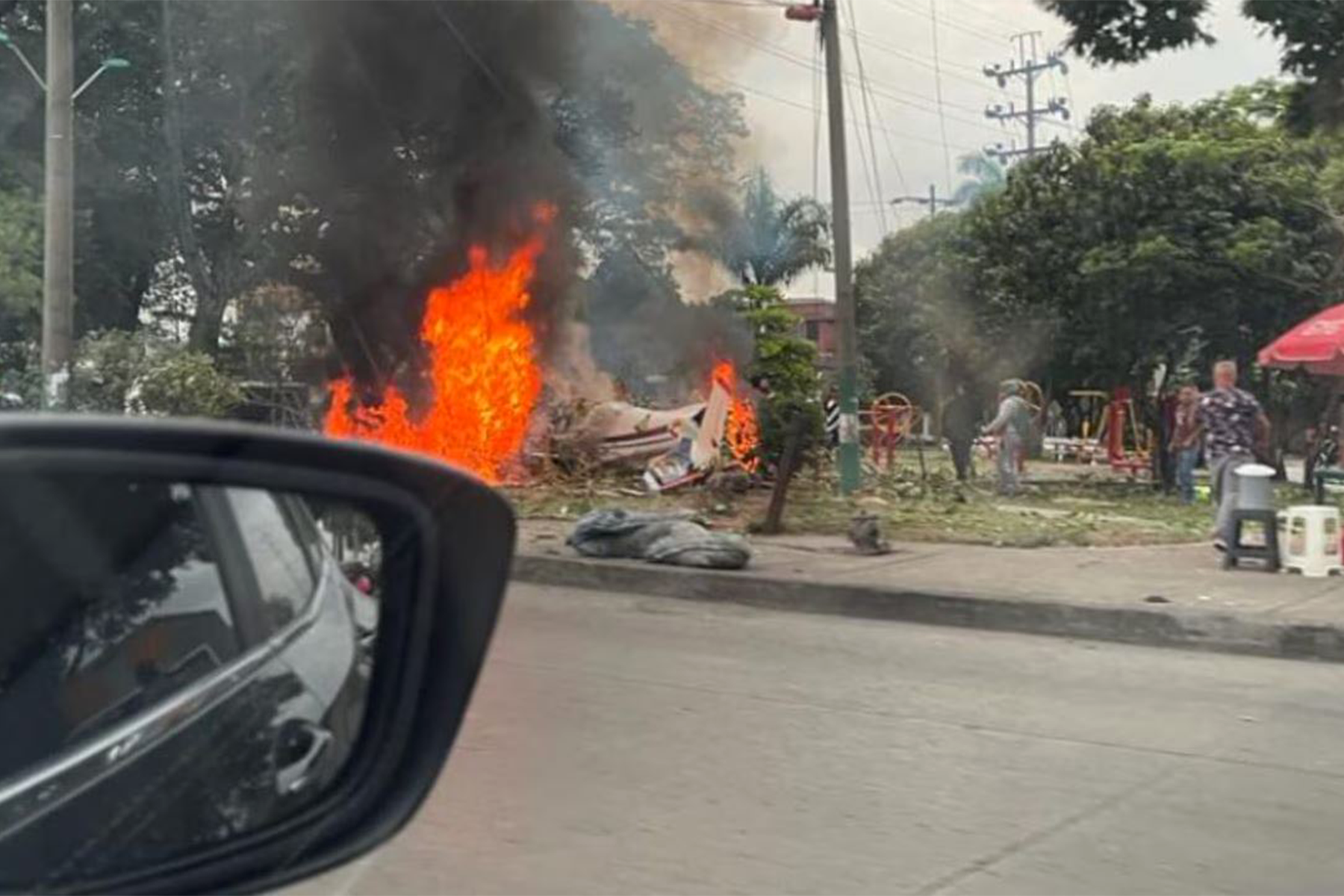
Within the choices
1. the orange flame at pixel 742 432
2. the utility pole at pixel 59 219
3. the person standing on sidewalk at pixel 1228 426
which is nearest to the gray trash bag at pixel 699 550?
the person standing on sidewalk at pixel 1228 426

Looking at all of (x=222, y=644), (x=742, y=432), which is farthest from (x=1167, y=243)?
(x=222, y=644)

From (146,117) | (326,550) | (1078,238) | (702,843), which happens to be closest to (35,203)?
(146,117)

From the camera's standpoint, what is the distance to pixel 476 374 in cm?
1866

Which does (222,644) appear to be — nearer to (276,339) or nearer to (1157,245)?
(1157,245)

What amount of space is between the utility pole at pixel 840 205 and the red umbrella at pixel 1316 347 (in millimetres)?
4520

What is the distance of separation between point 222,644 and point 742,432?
16.1 metres

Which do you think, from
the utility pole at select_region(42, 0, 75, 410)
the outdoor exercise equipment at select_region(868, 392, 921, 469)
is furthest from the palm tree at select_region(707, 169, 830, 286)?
the utility pole at select_region(42, 0, 75, 410)

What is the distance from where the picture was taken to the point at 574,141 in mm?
22094

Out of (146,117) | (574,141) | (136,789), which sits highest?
(146,117)

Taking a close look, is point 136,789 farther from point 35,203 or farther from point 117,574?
point 35,203

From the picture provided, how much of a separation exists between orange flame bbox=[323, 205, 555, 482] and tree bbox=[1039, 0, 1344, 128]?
956cm

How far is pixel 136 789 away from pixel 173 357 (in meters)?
19.7

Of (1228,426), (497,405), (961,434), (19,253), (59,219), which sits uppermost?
(19,253)

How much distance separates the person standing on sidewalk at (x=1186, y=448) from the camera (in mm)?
16453
